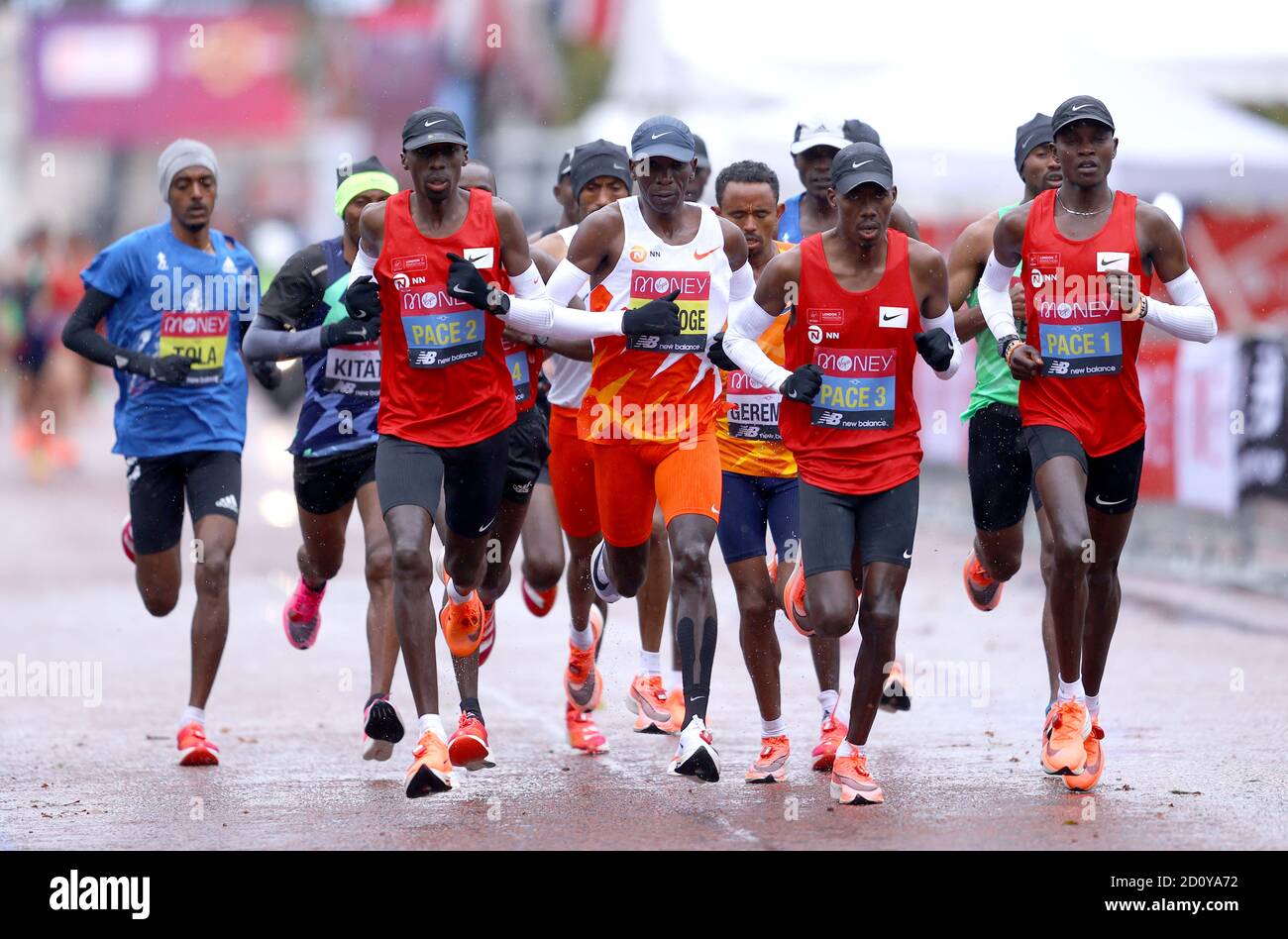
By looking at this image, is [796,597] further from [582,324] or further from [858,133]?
[858,133]

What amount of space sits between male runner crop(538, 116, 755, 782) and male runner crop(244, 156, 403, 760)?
1.22 m

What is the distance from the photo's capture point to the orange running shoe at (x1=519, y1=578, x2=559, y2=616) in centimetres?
1005

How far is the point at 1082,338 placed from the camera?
8.02 metres

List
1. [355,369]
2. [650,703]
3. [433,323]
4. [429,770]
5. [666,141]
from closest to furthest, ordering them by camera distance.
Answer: [429,770] < [433,323] < [666,141] < [355,369] < [650,703]

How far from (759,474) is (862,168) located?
172cm

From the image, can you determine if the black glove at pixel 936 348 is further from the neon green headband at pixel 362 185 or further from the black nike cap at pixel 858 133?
the neon green headband at pixel 362 185

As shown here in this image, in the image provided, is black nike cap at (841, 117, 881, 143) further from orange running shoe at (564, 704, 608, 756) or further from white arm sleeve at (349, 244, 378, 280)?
orange running shoe at (564, 704, 608, 756)

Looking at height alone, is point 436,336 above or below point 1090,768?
above

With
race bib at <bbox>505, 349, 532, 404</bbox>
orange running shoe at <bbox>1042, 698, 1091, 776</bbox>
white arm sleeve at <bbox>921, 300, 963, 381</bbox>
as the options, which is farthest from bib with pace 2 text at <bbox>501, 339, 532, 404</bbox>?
orange running shoe at <bbox>1042, 698, 1091, 776</bbox>

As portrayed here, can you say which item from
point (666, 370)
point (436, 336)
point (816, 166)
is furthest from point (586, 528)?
point (816, 166)

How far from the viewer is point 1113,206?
805 centimetres

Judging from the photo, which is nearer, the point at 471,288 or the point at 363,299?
the point at 471,288

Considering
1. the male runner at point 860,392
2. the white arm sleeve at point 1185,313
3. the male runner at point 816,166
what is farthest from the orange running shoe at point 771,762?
the male runner at point 816,166

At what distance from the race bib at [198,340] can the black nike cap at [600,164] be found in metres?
1.77
